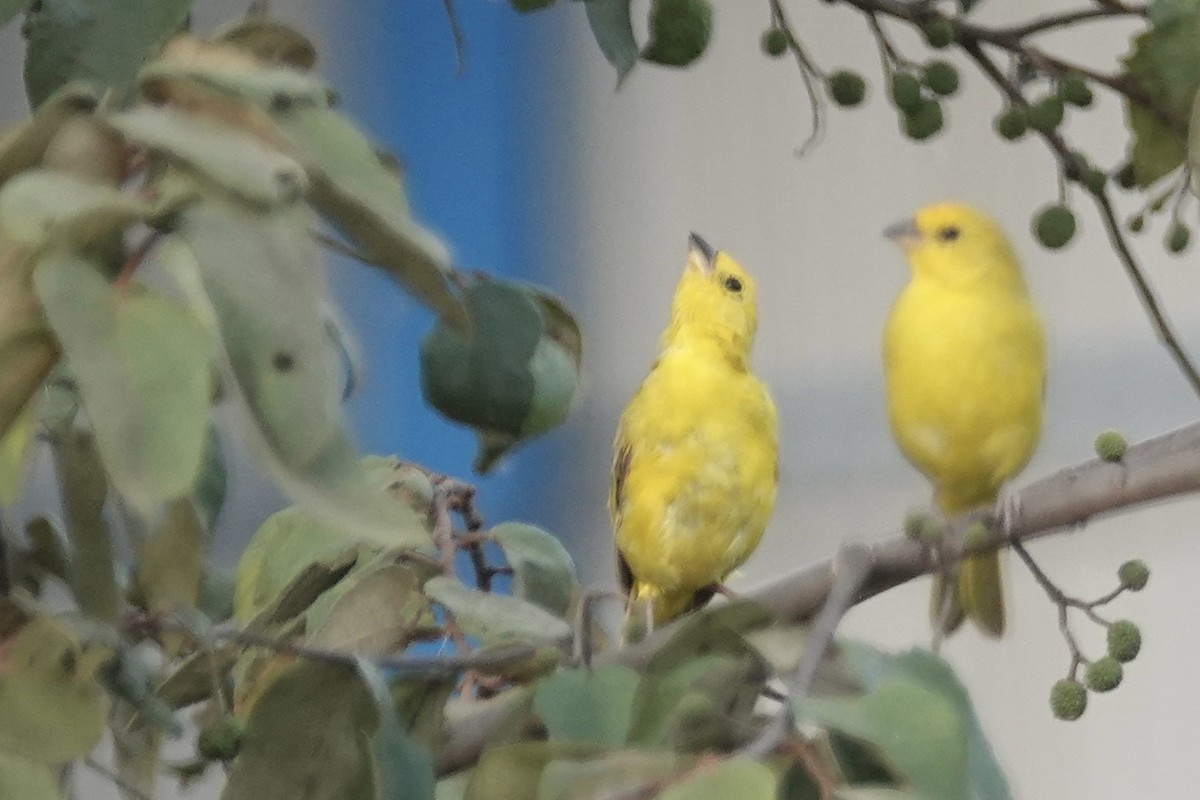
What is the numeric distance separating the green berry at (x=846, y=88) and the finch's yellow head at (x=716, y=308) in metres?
0.31

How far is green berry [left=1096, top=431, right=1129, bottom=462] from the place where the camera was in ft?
1.73

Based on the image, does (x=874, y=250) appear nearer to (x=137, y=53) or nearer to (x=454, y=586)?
(x=454, y=586)

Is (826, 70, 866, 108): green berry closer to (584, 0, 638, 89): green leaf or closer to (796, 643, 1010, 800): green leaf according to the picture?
(584, 0, 638, 89): green leaf

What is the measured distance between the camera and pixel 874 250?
213 centimetres

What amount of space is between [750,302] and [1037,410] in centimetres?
21

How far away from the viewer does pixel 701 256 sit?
1.08m

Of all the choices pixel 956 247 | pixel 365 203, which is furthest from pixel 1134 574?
pixel 956 247

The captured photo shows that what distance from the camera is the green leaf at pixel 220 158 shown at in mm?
290

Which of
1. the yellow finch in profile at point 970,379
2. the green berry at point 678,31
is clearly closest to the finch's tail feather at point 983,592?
the yellow finch in profile at point 970,379

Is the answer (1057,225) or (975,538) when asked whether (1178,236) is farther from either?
(975,538)

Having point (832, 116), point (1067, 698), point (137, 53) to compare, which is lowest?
point (832, 116)

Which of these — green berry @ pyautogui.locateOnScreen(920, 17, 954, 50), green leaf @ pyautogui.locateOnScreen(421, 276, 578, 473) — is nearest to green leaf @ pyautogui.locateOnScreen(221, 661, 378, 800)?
green leaf @ pyautogui.locateOnScreen(421, 276, 578, 473)

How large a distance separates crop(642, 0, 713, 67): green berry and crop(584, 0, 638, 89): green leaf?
0.32 ft

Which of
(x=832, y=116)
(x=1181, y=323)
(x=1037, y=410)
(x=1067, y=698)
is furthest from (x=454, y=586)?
(x=832, y=116)
